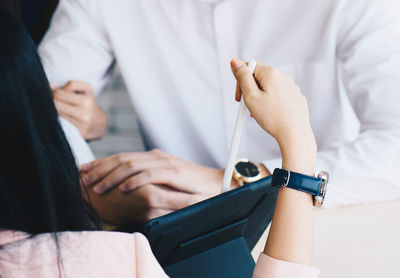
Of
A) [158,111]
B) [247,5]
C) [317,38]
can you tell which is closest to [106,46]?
[158,111]

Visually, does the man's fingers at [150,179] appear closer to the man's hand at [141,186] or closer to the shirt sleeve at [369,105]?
the man's hand at [141,186]

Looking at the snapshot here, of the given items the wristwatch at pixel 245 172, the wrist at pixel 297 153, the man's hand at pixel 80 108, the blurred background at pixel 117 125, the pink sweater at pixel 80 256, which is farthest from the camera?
the blurred background at pixel 117 125

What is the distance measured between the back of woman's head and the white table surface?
1.18ft

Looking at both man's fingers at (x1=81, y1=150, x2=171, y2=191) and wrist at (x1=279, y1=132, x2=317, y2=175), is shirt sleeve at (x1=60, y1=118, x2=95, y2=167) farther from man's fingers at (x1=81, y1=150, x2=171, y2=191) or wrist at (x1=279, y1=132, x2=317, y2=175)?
wrist at (x1=279, y1=132, x2=317, y2=175)

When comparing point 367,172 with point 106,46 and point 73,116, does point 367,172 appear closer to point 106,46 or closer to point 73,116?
point 73,116

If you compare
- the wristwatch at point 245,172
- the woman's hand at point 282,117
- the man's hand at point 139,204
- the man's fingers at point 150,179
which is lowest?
the man's hand at point 139,204

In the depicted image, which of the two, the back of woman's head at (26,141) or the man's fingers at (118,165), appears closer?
the back of woman's head at (26,141)

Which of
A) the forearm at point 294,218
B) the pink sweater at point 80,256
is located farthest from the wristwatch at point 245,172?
the pink sweater at point 80,256

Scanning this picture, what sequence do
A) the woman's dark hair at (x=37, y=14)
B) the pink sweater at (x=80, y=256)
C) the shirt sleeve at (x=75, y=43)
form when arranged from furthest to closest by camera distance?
the woman's dark hair at (x=37, y=14), the shirt sleeve at (x=75, y=43), the pink sweater at (x=80, y=256)

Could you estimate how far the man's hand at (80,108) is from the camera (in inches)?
35.0

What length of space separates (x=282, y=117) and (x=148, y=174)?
0.30 m

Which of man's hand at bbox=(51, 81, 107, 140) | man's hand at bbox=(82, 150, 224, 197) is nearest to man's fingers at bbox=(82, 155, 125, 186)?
man's hand at bbox=(82, 150, 224, 197)

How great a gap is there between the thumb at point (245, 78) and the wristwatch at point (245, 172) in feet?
0.81

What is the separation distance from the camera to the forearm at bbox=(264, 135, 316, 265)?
1.45ft
